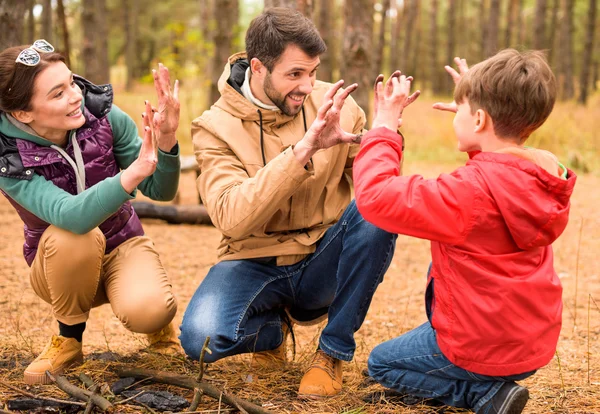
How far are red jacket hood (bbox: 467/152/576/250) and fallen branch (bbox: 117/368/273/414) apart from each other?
1.15 metres

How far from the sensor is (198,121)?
3.02 meters

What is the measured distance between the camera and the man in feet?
9.21

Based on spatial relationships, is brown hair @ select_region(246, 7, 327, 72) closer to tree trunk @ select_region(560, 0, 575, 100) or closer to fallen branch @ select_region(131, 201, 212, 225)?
fallen branch @ select_region(131, 201, 212, 225)

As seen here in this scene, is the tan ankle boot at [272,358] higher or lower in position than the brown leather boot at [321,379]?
lower

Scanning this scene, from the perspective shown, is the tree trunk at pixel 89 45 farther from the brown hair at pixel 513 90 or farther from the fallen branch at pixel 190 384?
the brown hair at pixel 513 90

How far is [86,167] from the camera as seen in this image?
2992mm

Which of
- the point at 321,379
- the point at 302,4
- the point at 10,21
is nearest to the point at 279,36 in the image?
the point at 321,379

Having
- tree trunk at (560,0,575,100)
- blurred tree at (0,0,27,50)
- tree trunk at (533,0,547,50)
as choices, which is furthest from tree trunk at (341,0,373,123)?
tree trunk at (560,0,575,100)

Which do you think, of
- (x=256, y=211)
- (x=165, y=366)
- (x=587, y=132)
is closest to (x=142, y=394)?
(x=165, y=366)

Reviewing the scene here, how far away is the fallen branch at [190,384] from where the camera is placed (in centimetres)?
250

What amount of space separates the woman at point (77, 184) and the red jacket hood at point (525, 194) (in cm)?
134

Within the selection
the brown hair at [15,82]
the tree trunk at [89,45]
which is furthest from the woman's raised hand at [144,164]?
the tree trunk at [89,45]

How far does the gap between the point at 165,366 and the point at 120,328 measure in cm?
130

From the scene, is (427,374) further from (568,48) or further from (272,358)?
(568,48)
